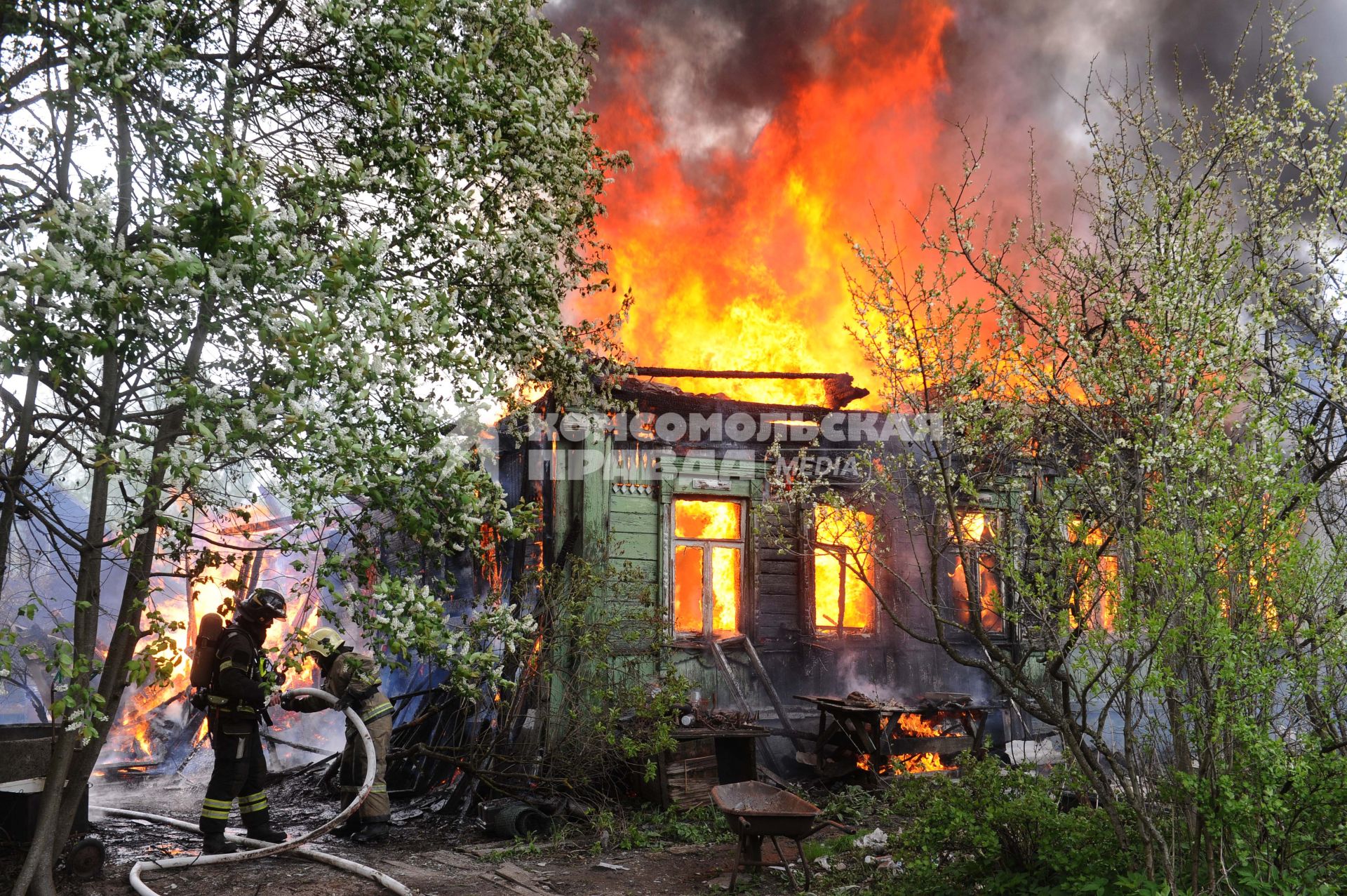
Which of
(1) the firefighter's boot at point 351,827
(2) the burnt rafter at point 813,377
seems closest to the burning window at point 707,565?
(2) the burnt rafter at point 813,377

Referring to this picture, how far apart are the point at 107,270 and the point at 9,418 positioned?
6.37 ft

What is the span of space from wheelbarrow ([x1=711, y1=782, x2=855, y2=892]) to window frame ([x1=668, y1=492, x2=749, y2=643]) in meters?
4.22

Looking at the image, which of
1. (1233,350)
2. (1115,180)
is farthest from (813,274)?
(1233,350)

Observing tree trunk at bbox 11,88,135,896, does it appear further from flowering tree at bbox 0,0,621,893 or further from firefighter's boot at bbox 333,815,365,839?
firefighter's boot at bbox 333,815,365,839

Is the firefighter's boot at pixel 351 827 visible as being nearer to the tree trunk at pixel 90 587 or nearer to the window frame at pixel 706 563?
the tree trunk at pixel 90 587

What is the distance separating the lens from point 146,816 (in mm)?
8422

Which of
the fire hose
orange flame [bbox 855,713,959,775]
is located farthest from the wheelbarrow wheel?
orange flame [bbox 855,713,959,775]

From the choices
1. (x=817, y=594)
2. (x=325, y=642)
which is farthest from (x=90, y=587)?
(x=817, y=594)

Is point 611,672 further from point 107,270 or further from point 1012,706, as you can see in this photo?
point 107,270

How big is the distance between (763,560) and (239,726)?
730 centimetres

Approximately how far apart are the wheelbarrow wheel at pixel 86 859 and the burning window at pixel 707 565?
7.39 m

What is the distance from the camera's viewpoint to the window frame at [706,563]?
1241 cm

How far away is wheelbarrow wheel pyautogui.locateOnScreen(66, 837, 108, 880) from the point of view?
6.34m

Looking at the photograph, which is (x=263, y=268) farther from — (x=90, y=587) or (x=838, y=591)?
(x=838, y=591)
